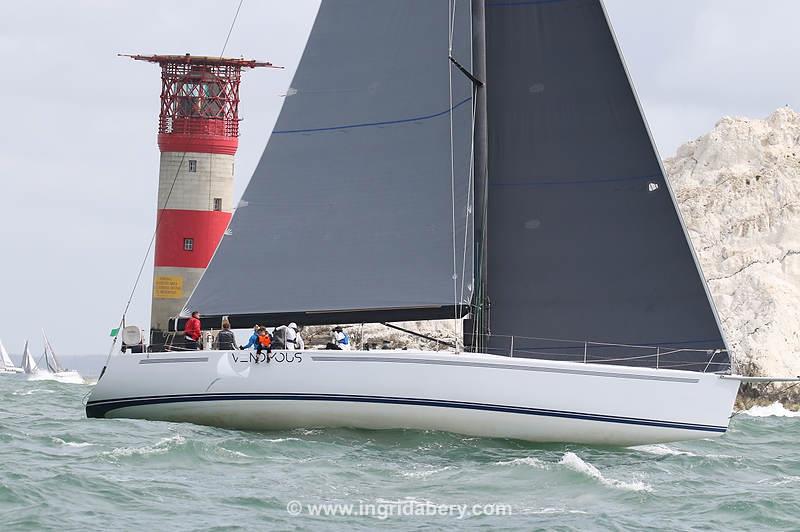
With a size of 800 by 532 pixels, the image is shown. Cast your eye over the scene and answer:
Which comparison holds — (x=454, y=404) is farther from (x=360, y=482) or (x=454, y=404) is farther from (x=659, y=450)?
(x=659, y=450)

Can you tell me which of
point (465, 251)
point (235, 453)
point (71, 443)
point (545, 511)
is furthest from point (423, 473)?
point (71, 443)

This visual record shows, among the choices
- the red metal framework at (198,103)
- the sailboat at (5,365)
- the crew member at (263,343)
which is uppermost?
the red metal framework at (198,103)

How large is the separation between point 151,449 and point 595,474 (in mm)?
5462

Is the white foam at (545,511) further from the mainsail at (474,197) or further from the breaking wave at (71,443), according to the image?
the breaking wave at (71,443)

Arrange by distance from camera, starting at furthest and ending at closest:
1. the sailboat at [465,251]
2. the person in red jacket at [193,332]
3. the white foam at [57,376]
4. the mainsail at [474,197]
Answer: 1. the white foam at [57,376]
2. the person in red jacket at [193,332]
3. the mainsail at [474,197]
4. the sailboat at [465,251]

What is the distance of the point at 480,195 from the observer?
64.8 ft

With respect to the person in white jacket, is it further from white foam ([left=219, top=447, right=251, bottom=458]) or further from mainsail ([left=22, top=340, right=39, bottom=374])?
mainsail ([left=22, top=340, right=39, bottom=374])

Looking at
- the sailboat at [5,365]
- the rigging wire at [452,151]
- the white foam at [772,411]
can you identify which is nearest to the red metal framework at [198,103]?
the white foam at [772,411]

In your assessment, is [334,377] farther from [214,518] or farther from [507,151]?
A: [214,518]

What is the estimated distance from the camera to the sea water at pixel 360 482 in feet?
43.3

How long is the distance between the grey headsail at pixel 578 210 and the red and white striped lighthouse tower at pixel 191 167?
64.5ft

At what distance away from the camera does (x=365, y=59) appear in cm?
2030

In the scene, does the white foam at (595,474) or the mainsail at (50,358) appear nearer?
the white foam at (595,474)

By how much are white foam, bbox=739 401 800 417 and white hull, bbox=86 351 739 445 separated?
18.1 m
